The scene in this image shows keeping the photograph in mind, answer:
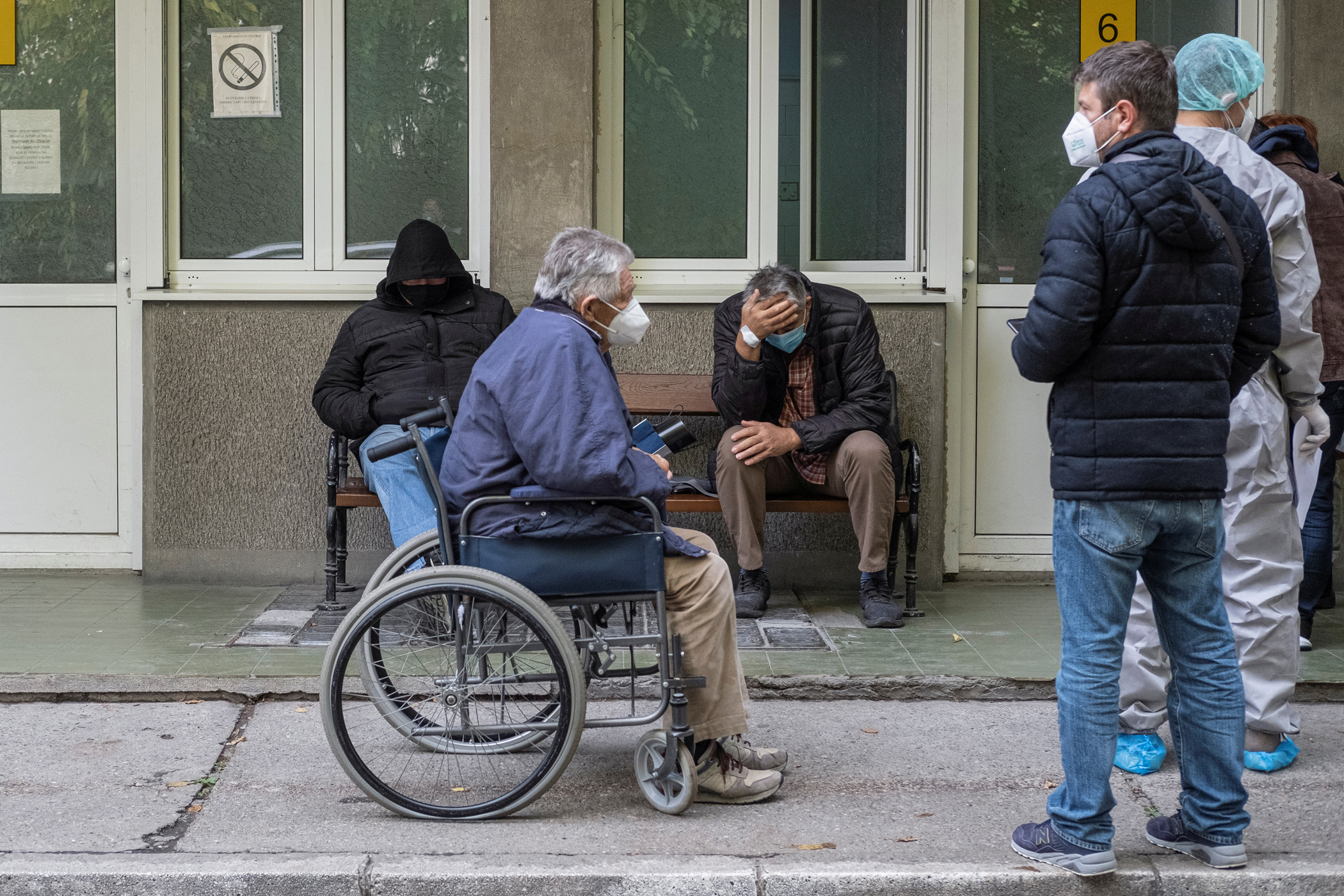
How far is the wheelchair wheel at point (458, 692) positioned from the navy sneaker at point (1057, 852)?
1127 millimetres

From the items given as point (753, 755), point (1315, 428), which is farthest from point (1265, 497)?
point (753, 755)

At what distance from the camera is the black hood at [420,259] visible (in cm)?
580

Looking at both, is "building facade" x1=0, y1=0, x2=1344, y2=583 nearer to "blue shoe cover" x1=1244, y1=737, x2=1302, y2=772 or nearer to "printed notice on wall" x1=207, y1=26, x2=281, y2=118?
"printed notice on wall" x1=207, y1=26, x2=281, y2=118

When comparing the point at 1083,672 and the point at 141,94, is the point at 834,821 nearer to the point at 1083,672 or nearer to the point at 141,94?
the point at 1083,672

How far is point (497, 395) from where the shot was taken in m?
3.61

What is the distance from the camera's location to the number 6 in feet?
21.4

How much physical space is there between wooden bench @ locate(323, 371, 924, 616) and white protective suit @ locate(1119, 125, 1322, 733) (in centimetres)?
180

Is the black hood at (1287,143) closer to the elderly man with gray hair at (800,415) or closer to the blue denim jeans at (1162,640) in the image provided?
the elderly man with gray hair at (800,415)

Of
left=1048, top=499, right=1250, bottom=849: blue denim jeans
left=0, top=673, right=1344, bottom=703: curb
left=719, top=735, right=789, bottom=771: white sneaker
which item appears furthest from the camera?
left=0, top=673, right=1344, bottom=703: curb

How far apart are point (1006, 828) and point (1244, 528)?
1131mm

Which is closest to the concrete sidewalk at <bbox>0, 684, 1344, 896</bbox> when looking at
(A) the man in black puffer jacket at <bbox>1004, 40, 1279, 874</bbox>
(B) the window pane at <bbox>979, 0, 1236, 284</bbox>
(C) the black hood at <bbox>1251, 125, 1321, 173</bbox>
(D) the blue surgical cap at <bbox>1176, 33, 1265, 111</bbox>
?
(A) the man in black puffer jacket at <bbox>1004, 40, 1279, 874</bbox>

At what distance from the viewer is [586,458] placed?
352 cm

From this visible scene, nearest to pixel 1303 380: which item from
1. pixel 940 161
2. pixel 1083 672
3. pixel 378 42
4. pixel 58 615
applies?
pixel 1083 672

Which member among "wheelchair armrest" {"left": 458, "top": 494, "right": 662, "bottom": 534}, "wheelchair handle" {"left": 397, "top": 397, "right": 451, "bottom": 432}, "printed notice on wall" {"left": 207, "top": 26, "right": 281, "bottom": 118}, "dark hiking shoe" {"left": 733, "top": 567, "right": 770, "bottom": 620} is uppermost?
"printed notice on wall" {"left": 207, "top": 26, "right": 281, "bottom": 118}
